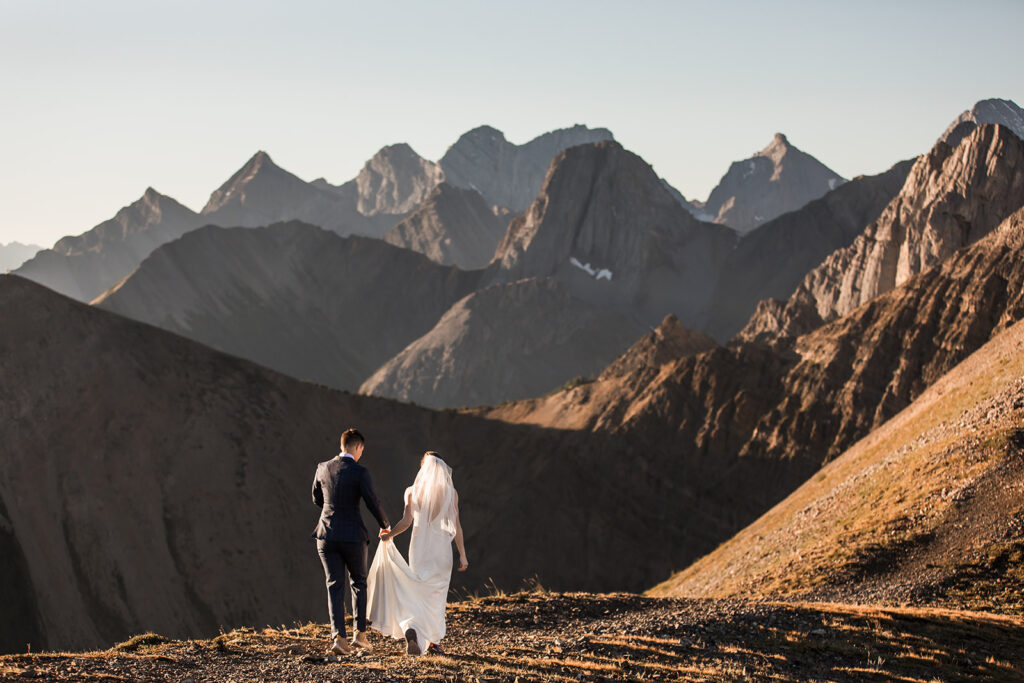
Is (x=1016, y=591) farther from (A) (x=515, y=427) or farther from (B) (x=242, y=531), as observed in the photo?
(A) (x=515, y=427)

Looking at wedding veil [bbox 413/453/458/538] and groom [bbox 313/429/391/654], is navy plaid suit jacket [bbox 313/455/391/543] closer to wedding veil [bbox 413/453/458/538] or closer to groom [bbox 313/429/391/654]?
groom [bbox 313/429/391/654]

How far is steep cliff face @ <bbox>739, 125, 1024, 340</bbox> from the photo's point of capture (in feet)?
230

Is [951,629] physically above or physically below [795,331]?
below

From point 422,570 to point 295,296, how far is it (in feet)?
456

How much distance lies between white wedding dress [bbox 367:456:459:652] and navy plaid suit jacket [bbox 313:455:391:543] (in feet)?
1.46

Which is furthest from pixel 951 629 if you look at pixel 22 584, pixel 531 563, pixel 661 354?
pixel 661 354

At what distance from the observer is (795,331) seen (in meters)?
79.4

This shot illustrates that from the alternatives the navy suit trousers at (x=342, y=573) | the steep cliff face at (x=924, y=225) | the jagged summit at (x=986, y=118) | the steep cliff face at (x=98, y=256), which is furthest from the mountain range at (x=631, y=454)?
the steep cliff face at (x=98, y=256)

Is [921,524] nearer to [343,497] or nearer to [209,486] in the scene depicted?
[343,497]

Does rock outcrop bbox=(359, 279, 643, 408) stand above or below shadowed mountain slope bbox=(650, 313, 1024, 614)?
above

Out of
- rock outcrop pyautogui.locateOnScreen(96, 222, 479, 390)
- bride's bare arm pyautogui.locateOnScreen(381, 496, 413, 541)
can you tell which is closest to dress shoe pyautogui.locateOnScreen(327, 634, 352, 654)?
bride's bare arm pyautogui.locateOnScreen(381, 496, 413, 541)

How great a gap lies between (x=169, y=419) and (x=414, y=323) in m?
105

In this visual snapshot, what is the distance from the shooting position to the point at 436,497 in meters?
11.9

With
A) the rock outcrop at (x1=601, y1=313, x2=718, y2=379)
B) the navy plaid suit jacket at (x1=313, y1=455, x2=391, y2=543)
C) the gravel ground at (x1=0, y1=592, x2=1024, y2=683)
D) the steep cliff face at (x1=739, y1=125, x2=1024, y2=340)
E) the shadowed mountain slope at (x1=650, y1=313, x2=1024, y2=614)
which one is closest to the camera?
the gravel ground at (x1=0, y1=592, x2=1024, y2=683)
